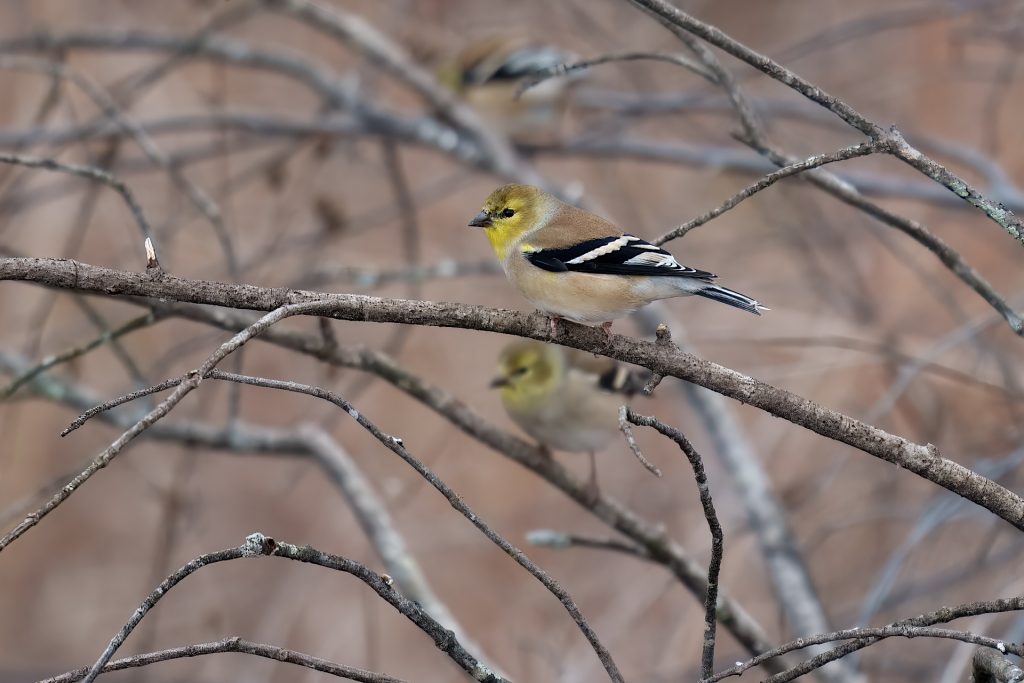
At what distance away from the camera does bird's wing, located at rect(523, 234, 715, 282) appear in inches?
108

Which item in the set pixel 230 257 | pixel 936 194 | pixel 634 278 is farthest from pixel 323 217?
pixel 936 194

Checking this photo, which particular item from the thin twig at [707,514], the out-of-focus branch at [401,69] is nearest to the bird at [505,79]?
the out-of-focus branch at [401,69]

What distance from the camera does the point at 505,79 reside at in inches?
301

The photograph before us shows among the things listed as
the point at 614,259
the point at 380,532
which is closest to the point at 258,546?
the point at 614,259

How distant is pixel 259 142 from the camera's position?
6.14 metres

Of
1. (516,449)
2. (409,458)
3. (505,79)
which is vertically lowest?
(409,458)

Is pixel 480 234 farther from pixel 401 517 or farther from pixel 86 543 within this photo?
pixel 86 543

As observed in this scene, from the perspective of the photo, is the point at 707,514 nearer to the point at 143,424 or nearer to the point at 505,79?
the point at 143,424

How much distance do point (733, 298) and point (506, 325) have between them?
3.14ft

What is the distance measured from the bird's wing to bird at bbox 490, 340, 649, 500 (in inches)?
46.7

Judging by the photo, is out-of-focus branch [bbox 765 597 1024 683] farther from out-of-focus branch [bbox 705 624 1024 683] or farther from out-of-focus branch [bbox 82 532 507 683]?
out-of-focus branch [bbox 82 532 507 683]

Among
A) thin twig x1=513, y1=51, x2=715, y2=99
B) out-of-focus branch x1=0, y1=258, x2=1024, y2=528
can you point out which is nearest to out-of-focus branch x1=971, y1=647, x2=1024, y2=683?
out-of-focus branch x1=0, y1=258, x2=1024, y2=528

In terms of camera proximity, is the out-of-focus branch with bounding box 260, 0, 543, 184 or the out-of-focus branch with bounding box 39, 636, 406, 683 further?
the out-of-focus branch with bounding box 260, 0, 543, 184

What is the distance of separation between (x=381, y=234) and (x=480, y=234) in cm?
88
